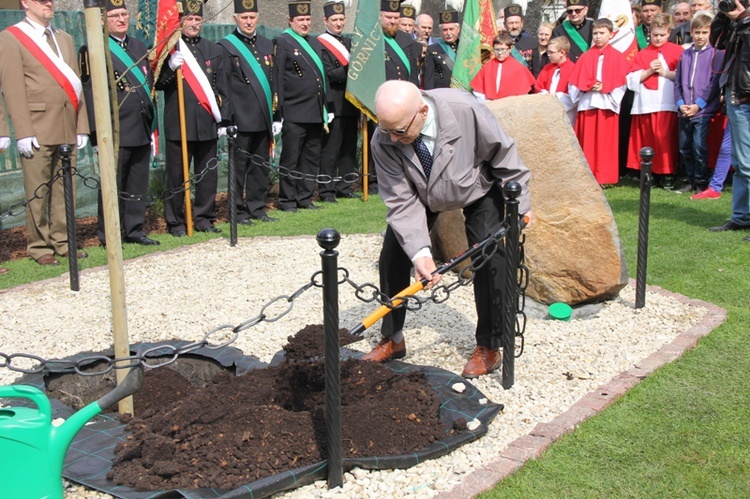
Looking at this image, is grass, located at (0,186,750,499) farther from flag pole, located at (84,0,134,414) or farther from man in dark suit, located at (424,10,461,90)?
man in dark suit, located at (424,10,461,90)

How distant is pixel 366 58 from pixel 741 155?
15.8ft

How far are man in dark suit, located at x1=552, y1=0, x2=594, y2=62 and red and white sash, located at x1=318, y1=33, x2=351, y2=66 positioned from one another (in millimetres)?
3105

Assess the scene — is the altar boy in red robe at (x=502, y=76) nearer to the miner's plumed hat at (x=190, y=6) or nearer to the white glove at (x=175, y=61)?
the miner's plumed hat at (x=190, y=6)

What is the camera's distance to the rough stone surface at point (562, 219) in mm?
6098

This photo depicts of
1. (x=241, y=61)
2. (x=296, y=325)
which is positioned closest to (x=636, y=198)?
(x=241, y=61)

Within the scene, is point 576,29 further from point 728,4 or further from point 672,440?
point 672,440

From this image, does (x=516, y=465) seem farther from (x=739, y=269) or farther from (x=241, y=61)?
(x=241, y=61)

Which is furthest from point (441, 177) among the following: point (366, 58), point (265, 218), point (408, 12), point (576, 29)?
point (408, 12)

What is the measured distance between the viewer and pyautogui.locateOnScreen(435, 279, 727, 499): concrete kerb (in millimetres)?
3805

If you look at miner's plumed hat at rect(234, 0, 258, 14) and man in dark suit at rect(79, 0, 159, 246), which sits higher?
miner's plumed hat at rect(234, 0, 258, 14)

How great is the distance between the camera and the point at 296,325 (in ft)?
20.2

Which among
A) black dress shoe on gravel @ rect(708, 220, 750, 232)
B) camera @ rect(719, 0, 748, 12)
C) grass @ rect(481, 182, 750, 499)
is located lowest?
grass @ rect(481, 182, 750, 499)

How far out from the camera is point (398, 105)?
14.0 feet

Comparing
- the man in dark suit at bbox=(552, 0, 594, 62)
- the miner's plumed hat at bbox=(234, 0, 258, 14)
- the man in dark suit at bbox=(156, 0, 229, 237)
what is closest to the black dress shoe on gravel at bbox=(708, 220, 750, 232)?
the man in dark suit at bbox=(552, 0, 594, 62)
